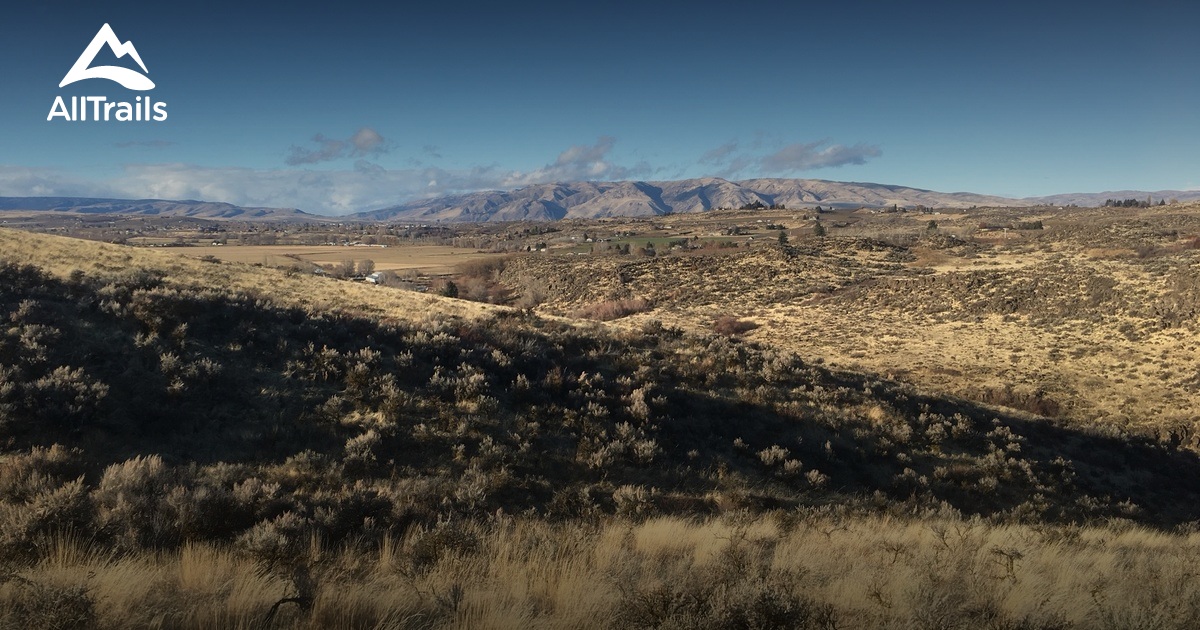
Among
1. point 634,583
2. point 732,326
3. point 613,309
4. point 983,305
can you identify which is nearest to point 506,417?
point 634,583

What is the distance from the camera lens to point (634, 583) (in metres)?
5.38

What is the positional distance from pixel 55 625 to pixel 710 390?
12874mm

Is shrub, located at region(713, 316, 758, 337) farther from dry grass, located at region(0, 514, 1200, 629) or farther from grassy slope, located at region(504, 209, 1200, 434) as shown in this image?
dry grass, located at region(0, 514, 1200, 629)

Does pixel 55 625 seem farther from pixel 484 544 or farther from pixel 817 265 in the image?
pixel 817 265

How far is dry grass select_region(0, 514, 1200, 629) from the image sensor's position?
4543mm

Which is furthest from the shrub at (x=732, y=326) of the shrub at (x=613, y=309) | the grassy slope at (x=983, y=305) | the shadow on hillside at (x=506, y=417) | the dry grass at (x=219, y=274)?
the shadow on hillside at (x=506, y=417)

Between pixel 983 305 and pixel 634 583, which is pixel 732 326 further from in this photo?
pixel 634 583

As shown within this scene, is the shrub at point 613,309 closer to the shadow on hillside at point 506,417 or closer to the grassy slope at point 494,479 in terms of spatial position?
the grassy slope at point 494,479

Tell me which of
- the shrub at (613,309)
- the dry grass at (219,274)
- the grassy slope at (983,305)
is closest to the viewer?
the grassy slope at (983,305)

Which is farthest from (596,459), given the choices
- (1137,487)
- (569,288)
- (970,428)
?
(569,288)

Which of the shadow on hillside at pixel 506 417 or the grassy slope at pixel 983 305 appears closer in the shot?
the shadow on hillside at pixel 506 417

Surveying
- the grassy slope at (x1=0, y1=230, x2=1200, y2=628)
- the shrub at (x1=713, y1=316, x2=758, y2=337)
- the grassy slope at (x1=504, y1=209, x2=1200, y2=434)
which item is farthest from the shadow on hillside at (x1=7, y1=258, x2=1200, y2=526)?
the shrub at (x1=713, y1=316, x2=758, y2=337)

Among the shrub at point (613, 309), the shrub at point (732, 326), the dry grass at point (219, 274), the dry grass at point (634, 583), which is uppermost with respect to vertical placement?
the dry grass at point (219, 274)

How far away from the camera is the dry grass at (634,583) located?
454cm
